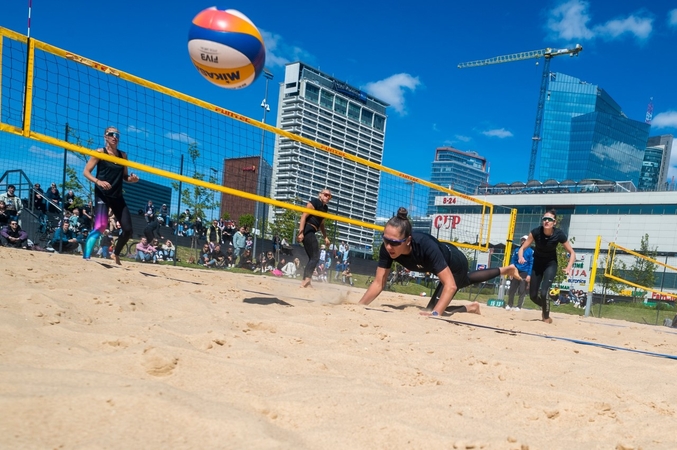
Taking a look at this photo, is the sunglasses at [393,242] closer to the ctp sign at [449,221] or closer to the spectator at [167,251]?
the ctp sign at [449,221]

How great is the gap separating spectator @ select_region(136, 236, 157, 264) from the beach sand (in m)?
8.01

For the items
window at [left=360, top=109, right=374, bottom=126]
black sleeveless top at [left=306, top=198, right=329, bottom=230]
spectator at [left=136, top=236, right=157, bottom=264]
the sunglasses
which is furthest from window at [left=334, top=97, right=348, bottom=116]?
the sunglasses

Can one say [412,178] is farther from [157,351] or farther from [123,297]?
[157,351]

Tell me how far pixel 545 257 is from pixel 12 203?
424 inches

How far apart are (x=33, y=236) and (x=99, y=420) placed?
11.4 metres

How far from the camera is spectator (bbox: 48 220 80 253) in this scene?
10000 mm

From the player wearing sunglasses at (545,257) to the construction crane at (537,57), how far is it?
4184 inches

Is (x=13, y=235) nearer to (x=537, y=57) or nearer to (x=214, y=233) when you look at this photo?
(x=214, y=233)

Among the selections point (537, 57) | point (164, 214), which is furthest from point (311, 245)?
point (537, 57)

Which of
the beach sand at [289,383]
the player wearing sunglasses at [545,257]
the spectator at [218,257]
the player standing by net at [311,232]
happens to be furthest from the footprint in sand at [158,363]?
the spectator at [218,257]

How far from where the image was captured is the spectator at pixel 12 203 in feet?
33.0

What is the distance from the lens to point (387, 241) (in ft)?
14.2

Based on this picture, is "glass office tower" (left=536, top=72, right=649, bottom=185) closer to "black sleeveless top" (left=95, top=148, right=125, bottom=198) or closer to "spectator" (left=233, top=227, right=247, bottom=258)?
"spectator" (left=233, top=227, right=247, bottom=258)

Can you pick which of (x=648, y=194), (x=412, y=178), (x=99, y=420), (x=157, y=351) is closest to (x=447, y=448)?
(x=99, y=420)
